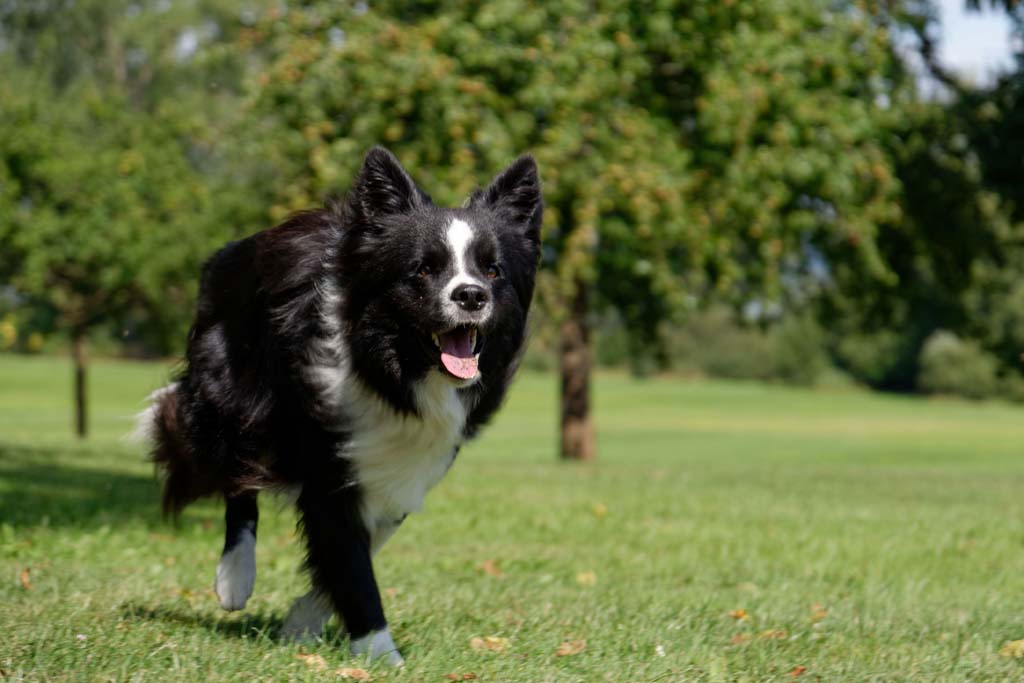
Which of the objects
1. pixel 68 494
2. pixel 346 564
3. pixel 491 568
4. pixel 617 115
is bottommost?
pixel 68 494

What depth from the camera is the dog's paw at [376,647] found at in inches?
188

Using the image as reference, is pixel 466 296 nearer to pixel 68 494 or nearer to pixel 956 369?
pixel 68 494

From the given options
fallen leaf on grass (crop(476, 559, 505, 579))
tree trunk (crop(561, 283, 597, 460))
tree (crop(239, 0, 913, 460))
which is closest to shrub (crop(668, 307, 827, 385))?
tree trunk (crop(561, 283, 597, 460))

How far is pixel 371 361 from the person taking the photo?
482 centimetres

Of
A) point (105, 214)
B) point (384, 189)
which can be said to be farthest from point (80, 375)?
point (384, 189)

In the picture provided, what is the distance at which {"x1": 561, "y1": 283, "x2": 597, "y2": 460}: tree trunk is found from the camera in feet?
62.6

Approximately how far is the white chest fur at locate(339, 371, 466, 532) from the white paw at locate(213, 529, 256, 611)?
710 mm

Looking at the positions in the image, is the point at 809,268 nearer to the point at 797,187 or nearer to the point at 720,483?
the point at 797,187

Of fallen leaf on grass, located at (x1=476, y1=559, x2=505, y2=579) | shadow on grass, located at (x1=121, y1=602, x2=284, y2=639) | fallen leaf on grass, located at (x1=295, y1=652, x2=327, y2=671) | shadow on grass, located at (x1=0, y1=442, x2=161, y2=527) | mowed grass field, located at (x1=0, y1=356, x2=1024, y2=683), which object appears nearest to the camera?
fallen leaf on grass, located at (x1=295, y1=652, x2=327, y2=671)

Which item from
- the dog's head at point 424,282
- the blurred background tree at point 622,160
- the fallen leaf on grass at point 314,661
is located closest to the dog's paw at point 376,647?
the fallen leaf on grass at point 314,661

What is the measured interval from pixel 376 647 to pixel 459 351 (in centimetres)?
117

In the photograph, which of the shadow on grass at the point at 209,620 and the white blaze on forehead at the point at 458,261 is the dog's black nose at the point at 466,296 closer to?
the white blaze on forehead at the point at 458,261

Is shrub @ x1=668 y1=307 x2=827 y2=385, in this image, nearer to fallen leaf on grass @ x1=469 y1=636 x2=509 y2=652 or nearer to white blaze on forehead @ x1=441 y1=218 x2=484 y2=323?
fallen leaf on grass @ x1=469 y1=636 x2=509 y2=652

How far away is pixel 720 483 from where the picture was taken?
52.2 feet
